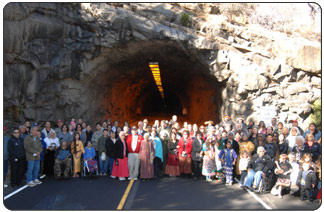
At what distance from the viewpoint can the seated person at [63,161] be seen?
9758 mm

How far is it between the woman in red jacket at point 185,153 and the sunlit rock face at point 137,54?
20.3 ft

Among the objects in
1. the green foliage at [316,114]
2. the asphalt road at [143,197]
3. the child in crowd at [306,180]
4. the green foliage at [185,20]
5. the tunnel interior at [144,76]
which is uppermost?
the green foliage at [185,20]

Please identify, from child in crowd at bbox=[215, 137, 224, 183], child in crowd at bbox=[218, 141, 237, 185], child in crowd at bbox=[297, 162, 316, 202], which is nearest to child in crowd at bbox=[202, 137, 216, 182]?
child in crowd at bbox=[215, 137, 224, 183]

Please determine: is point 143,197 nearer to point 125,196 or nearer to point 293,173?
point 125,196

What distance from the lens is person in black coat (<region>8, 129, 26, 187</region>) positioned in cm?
880

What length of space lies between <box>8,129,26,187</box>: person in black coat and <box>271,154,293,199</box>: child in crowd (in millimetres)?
7589

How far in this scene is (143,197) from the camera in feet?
25.9

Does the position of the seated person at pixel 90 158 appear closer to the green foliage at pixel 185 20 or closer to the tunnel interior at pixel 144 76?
the tunnel interior at pixel 144 76

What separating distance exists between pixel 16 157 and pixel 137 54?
34.3 ft

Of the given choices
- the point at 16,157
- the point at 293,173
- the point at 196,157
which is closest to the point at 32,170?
the point at 16,157

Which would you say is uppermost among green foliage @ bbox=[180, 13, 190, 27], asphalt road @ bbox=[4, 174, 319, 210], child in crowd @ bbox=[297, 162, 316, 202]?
green foliage @ bbox=[180, 13, 190, 27]

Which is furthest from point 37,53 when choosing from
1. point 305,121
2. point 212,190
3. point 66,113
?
point 305,121

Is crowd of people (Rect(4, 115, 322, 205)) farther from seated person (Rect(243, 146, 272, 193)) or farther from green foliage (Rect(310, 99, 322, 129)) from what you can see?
green foliage (Rect(310, 99, 322, 129))

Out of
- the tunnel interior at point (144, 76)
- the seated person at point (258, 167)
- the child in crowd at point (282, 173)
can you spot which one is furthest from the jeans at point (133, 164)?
the tunnel interior at point (144, 76)
